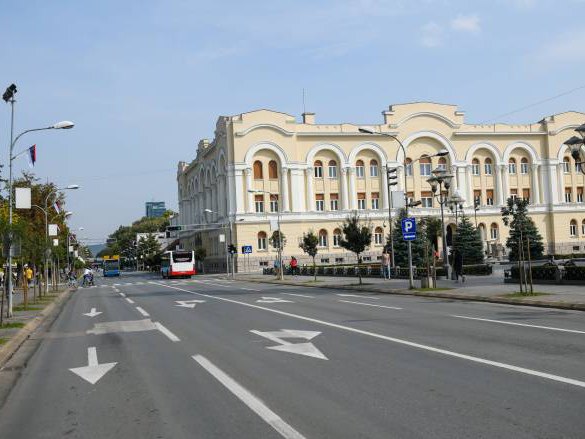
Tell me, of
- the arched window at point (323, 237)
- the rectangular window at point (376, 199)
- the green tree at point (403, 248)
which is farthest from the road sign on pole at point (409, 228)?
the rectangular window at point (376, 199)

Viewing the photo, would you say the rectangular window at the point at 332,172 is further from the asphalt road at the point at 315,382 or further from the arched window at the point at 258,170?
the asphalt road at the point at 315,382

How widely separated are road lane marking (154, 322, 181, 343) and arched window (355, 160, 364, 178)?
66951 millimetres

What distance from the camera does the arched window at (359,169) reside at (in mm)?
83275

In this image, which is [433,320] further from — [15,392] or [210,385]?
[15,392]

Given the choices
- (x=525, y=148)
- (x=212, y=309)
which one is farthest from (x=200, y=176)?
(x=212, y=309)

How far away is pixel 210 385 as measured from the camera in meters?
8.51

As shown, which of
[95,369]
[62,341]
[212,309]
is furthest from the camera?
[212,309]

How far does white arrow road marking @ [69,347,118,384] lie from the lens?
31.6ft

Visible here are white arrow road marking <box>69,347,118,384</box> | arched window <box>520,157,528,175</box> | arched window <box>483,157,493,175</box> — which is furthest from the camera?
arched window <box>520,157,528,175</box>

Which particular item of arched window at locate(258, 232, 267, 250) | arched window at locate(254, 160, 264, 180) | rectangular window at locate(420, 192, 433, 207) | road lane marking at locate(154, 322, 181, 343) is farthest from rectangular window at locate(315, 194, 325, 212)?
road lane marking at locate(154, 322, 181, 343)

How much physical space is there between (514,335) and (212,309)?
12.1m

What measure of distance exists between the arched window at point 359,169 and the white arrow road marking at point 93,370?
73034mm

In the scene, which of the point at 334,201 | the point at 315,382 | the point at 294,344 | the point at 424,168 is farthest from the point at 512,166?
the point at 315,382

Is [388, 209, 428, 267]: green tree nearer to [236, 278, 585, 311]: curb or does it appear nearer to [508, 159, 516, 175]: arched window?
[236, 278, 585, 311]: curb
